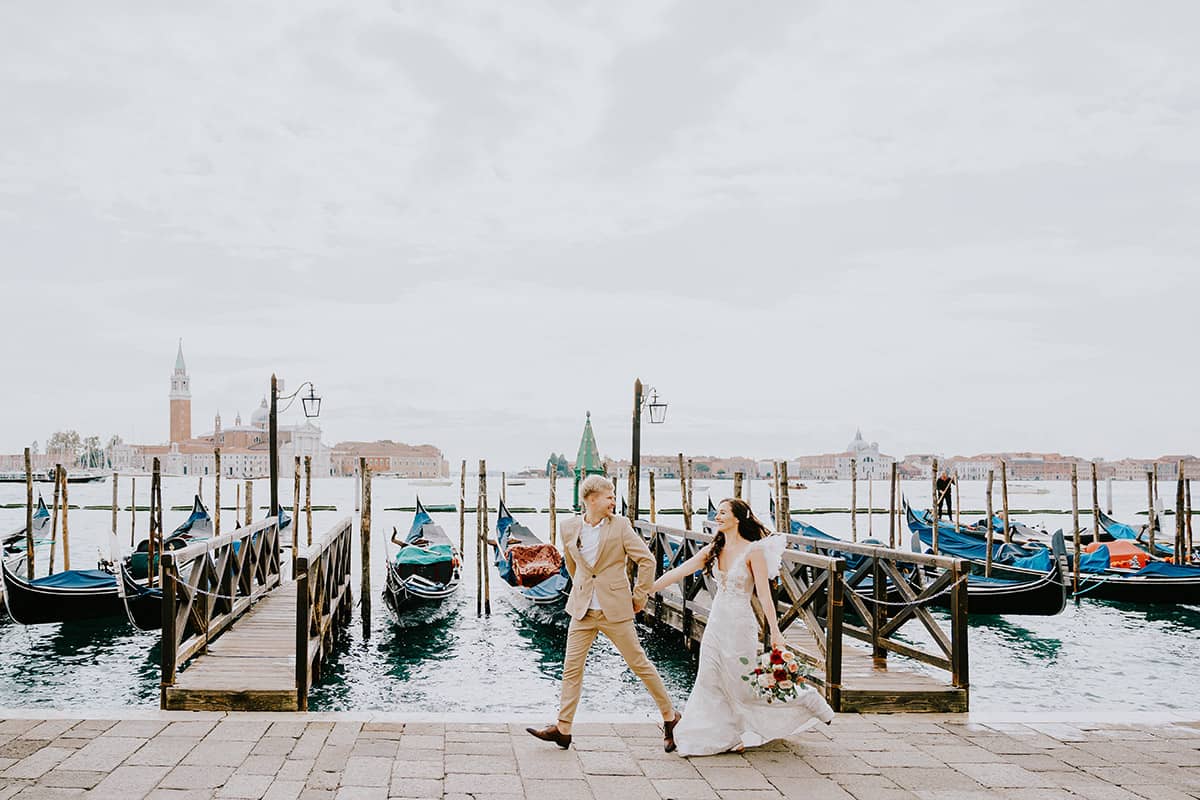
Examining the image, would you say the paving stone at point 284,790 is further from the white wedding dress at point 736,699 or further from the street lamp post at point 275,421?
the street lamp post at point 275,421

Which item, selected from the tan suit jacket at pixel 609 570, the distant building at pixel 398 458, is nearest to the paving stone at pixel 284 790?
the tan suit jacket at pixel 609 570

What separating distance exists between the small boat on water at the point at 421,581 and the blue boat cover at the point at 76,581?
3.45 meters

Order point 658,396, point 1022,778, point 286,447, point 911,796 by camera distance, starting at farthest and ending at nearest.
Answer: point 286,447 → point 658,396 → point 1022,778 → point 911,796

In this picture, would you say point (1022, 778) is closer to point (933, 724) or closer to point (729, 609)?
point (933, 724)

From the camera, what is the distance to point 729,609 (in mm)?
4559

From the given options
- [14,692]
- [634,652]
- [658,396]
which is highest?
[658,396]

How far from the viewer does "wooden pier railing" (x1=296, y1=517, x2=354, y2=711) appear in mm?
5539

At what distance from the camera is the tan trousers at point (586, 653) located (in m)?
4.42

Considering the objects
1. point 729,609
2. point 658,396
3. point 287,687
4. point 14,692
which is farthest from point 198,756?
point 658,396

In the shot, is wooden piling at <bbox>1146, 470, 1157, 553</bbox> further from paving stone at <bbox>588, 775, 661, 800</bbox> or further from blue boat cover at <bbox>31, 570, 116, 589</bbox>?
blue boat cover at <bbox>31, 570, 116, 589</bbox>

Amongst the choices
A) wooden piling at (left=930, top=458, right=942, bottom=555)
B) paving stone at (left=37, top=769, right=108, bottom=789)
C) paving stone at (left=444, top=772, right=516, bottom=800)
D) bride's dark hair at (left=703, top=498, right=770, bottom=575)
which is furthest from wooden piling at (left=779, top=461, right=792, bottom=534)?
paving stone at (left=37, top=769, right=108, bottom=789)

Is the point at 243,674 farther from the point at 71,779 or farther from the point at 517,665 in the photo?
the point at 517,665

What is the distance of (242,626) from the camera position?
26.1ft

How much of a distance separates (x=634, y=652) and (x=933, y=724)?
1.86m
